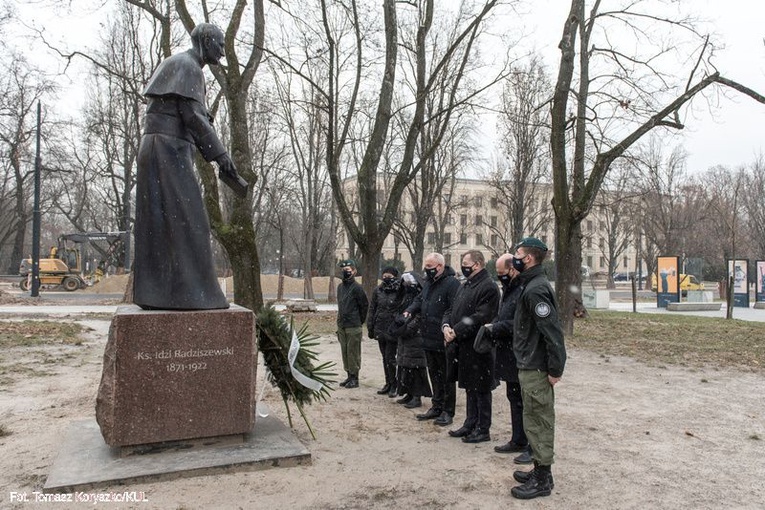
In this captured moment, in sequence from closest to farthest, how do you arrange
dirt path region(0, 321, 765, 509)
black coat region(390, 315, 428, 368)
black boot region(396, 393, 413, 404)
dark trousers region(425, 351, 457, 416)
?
1. dirt path region(0, 321, 765, 509)
2. dark trousers region(425, 351, 457, 416)
3. black coat region(390, 315, 428, 368)
4. black boot region(396, 393, 413, 404)

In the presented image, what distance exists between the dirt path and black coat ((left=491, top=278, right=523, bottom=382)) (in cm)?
72

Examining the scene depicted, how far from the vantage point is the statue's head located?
505 centimetres

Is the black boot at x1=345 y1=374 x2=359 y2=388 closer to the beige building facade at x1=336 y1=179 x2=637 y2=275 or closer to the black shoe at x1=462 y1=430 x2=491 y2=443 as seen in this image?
the black shoe at x1=462 y1=430 x2=491 y2=443

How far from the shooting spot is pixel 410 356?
6781mm

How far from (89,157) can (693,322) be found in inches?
1312

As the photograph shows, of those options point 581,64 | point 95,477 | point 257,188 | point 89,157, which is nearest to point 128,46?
point 257,188

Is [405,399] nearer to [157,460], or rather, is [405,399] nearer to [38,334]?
[157,460]

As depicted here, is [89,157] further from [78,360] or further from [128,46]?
[78,360]

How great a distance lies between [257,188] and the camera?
3006cm

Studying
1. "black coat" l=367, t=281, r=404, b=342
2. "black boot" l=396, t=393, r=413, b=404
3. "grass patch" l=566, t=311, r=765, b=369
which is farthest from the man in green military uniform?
"grass patch" l=566, t=311, r=765, b=369

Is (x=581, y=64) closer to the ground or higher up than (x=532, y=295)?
higher up

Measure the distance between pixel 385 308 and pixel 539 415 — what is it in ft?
11.5

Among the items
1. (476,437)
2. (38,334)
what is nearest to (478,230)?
(38,334)

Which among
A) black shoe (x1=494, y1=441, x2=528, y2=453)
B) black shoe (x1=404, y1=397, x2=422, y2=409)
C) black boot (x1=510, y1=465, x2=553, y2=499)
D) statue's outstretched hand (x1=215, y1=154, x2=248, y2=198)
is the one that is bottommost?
black shoe (x1=404, y1=397, x2=422, y2=409)
